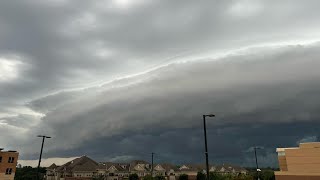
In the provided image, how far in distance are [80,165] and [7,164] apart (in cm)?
4744

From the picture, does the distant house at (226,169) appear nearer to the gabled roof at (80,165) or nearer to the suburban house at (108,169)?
the suburban house at (108,169)

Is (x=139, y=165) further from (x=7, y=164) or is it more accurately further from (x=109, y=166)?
(x=7, y=164)

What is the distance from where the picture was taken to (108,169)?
133 meters

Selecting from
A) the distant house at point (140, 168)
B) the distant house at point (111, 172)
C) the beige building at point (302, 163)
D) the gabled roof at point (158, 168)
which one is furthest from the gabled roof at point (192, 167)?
the beige building at point (302, 163)

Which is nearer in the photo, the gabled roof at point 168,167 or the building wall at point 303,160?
the building wall at point 303,160

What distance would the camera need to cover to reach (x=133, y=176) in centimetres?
11738

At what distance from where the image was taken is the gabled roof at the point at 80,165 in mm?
124188

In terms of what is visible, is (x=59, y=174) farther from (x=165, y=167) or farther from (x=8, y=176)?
(x=165, y=167)

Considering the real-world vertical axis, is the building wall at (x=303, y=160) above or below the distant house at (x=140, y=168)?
below

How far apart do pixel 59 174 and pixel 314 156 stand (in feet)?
333

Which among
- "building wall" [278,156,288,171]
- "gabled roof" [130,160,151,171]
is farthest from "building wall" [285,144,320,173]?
"gabled roof" [130,160,151,171]

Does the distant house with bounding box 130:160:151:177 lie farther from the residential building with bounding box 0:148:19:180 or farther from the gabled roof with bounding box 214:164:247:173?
the residential building with bounding box 0:148:19:180

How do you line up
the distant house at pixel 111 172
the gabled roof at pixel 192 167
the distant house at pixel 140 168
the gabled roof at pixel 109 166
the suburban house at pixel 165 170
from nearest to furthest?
the distant house at pixel 111 172 → the gabled roof at pixel 109 166 → the distant house at pixel 140 168 → the suburban house at pixel 165 170 → the gabled roof at pixel 192 167

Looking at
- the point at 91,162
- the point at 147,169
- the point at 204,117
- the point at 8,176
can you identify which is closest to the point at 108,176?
the point at 91,162
